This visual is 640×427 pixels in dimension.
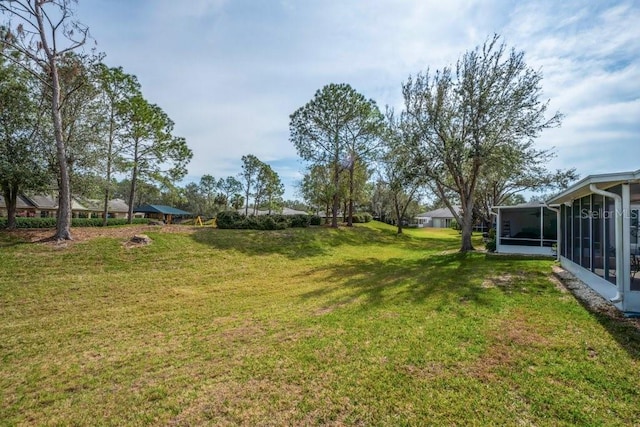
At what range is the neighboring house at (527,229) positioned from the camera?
47.8 ft

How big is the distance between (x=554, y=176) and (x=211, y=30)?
80.5 feet

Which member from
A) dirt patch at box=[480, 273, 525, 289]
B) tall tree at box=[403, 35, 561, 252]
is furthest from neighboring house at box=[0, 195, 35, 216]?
dirt patch at box=[480, 273, 525, 289]

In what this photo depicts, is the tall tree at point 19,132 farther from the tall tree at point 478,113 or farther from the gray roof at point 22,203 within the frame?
the gray roof at point 22,203

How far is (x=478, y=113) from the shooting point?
44.9ft

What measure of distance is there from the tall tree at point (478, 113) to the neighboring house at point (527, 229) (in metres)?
3.27

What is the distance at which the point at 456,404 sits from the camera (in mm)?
3037

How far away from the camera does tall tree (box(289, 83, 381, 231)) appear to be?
2177 centimetres

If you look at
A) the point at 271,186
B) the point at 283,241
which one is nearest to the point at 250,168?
the point at 271,186

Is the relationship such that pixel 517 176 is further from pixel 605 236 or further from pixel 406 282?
pixel 406 282

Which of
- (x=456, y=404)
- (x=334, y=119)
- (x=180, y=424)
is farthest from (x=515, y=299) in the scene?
(x=334, y=119)

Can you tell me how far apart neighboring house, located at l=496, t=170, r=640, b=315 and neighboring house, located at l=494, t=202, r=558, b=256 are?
4.07 meters

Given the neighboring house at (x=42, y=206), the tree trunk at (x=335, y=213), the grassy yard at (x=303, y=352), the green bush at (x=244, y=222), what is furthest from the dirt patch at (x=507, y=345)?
the neighboring house at (x=42, y=206)

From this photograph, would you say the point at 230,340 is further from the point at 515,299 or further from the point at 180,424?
the point at 515,299

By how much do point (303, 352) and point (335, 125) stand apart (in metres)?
20.2
